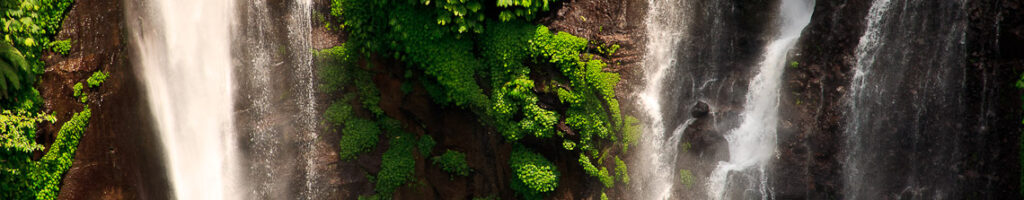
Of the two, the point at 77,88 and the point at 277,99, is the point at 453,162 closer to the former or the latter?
the point at 277,99

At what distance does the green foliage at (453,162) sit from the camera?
12.7 meters

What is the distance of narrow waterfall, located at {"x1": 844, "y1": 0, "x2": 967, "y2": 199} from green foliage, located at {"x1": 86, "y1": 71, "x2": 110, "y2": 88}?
11376 millimetres

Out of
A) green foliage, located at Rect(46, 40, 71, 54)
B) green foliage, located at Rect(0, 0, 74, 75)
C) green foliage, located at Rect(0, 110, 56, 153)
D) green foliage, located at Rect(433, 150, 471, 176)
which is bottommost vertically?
green foliage, located at Rect(433, 150, 471, 176)

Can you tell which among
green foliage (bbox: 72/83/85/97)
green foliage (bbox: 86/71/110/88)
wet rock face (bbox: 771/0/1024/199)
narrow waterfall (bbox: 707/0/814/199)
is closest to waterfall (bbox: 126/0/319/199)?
green foliage (bbox: 86/71/110/88)

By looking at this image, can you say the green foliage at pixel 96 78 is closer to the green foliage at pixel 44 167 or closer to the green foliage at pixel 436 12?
the green foliage at pixel 44 167

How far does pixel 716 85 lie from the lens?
12062 mm

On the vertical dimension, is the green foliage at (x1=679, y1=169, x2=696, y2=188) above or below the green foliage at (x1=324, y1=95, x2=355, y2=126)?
below

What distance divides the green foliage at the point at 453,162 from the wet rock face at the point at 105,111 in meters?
4.54

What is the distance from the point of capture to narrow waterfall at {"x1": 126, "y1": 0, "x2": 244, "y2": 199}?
12.2 meters

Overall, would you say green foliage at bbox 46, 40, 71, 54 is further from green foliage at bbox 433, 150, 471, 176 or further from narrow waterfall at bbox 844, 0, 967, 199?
narrow waterfall at bbox 844, 0, 967, 199

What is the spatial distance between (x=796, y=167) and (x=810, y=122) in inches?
28.8

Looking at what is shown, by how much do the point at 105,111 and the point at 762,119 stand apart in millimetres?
10332

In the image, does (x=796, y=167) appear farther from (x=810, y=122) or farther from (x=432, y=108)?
(x=432, y=108)

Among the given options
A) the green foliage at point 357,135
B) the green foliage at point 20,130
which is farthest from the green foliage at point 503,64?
the green foliage at point 20,130
